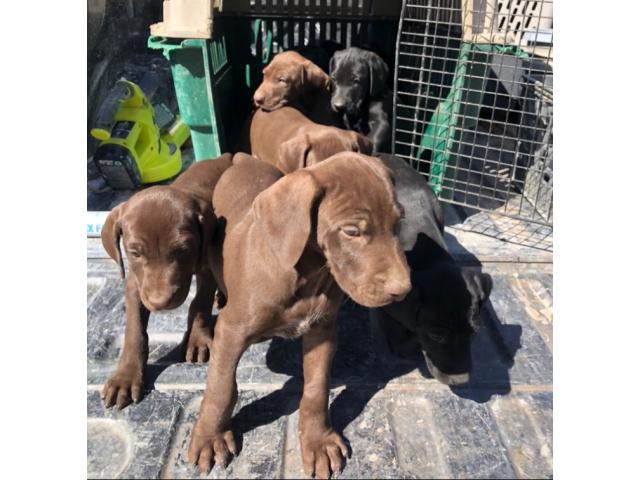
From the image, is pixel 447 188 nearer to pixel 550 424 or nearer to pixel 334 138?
pixel 334 138

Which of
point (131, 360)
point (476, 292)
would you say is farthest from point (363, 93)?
point (131, 360)

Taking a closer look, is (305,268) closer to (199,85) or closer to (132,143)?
(199,85)

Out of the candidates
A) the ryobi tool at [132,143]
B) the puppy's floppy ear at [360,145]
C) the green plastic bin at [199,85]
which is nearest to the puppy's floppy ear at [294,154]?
the puppy's floppy ear at [360,145]

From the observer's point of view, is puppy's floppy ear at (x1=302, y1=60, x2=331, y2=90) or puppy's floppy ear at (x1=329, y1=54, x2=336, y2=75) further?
puppy's floppy ear at (x1=329, y1=54, x2=336, y2=75)

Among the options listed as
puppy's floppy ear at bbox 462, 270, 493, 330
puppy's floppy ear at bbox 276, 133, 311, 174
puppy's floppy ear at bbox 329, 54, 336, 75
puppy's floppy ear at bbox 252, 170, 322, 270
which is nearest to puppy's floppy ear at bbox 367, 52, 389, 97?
puppy's floppy ear at bbox 329, 54, 336, 75

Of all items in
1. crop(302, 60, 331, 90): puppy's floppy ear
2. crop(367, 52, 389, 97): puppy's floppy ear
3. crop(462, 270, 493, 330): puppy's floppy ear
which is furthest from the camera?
crop(367, 52, 389, 97): puppy's floppy ear

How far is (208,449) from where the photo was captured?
2547 mm

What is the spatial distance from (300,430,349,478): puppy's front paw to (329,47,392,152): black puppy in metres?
2.91

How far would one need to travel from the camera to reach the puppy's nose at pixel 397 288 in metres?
1.94

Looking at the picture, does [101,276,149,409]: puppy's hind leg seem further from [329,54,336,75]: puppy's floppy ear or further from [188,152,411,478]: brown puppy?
[329,54,336,75]: puppy's floppy ear

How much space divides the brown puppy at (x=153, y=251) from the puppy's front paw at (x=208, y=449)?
514 millimetres

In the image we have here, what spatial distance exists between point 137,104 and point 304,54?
1.71 metres

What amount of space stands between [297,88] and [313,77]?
7.7 inches

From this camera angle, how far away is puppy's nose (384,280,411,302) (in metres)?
1.94
